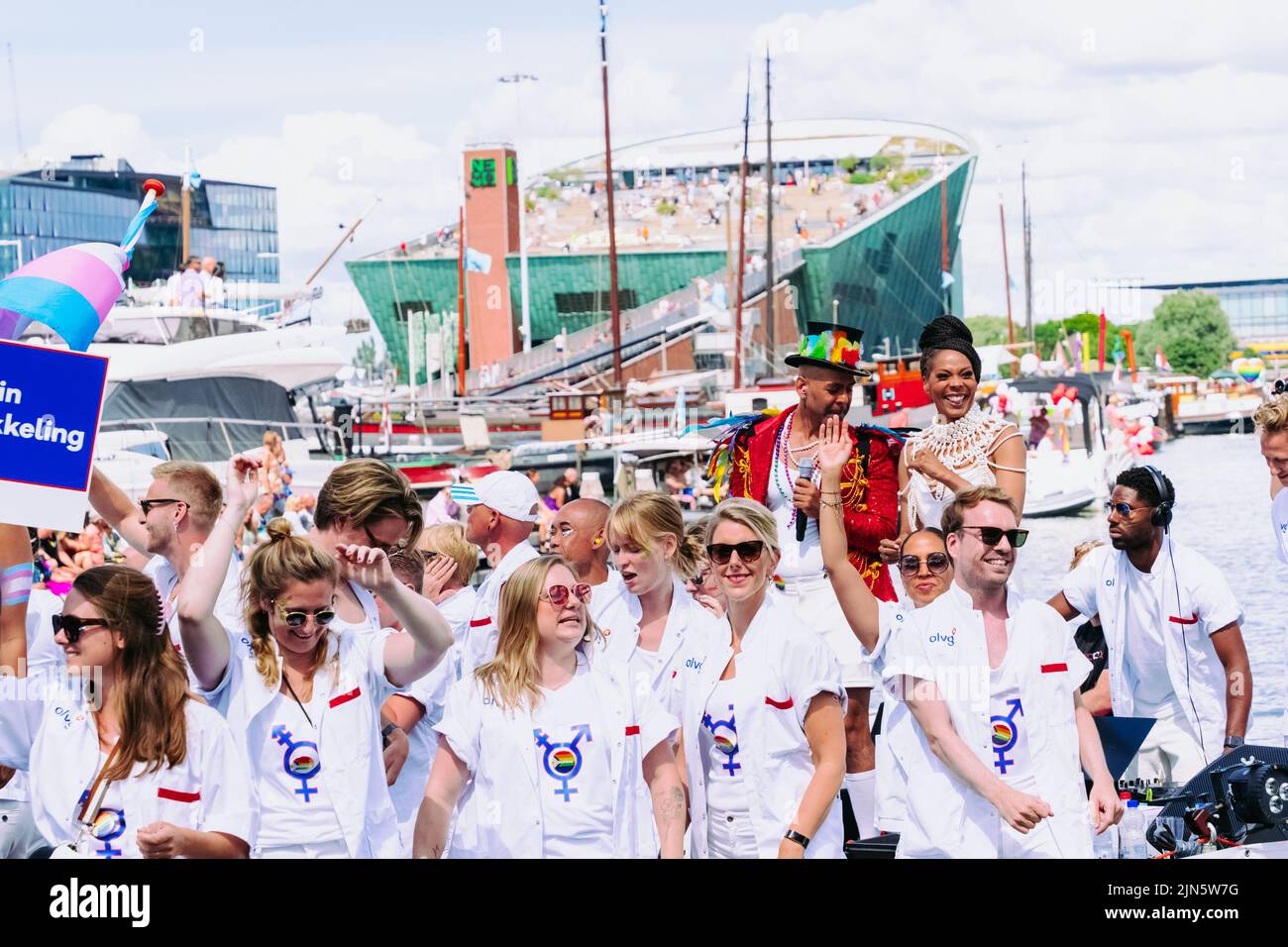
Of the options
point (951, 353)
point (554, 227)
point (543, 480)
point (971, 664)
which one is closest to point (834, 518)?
point (971, 664)

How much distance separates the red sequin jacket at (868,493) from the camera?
5.38 meters

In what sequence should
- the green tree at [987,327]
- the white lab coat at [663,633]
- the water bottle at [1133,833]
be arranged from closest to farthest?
the white lab coat at [663,633] → the water bottle at [1133,833] → the green tree at [987,327]

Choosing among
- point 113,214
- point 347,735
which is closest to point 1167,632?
point 347,735

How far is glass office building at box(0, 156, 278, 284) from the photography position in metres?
18.1

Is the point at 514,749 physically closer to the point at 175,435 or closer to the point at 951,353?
the point at 951,353

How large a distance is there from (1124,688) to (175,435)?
1632 cm

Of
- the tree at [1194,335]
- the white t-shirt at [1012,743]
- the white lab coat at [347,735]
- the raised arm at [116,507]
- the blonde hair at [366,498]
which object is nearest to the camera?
the white lab coat at [347,735]

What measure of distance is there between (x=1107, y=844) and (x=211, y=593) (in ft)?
12.6

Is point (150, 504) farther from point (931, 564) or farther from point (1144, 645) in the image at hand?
point (1144, 645)

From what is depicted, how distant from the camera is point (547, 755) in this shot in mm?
4094

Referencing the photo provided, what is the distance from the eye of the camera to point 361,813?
157 inches

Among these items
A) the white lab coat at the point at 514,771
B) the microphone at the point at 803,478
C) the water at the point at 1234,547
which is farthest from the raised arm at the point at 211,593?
the water at the point at 1234,547

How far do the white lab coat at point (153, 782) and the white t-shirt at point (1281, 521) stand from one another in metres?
3.52

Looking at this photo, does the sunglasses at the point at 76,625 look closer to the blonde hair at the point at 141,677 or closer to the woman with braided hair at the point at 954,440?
the blonde hair at the point at 141,677
